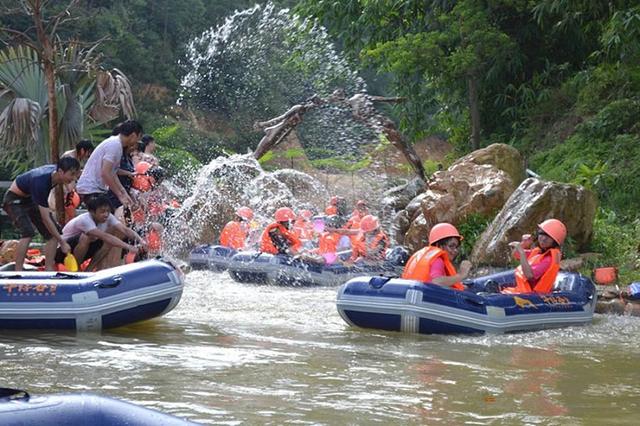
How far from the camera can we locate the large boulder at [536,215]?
13.4m

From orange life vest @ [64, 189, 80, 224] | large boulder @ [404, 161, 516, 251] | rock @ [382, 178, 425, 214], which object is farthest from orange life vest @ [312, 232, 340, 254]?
orange life vest @ [64, 189, 80, 224]

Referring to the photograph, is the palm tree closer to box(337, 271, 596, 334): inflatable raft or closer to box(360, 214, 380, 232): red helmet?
box(360, 214, 380, 232): red helmet

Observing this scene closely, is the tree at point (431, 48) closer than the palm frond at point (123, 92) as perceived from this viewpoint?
No

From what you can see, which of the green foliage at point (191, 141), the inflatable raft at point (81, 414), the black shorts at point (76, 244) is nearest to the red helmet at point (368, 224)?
the black shorts at point (76, 244)

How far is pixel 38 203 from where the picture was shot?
956 centimetres

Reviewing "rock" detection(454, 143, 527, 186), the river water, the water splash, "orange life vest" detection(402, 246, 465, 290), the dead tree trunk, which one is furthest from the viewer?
the dead tree trunk

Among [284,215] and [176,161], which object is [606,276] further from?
[176,161]

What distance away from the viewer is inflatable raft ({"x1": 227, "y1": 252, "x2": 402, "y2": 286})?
13773 millimetres

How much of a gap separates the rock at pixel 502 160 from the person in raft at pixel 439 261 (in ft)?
22.3

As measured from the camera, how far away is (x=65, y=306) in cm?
877

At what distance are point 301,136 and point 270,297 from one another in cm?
2840

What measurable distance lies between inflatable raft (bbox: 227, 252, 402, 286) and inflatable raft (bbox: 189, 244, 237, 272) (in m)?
0.78

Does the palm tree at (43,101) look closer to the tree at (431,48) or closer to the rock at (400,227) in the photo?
the rock at (400,227)

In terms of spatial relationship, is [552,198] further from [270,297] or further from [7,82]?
[7,82]
